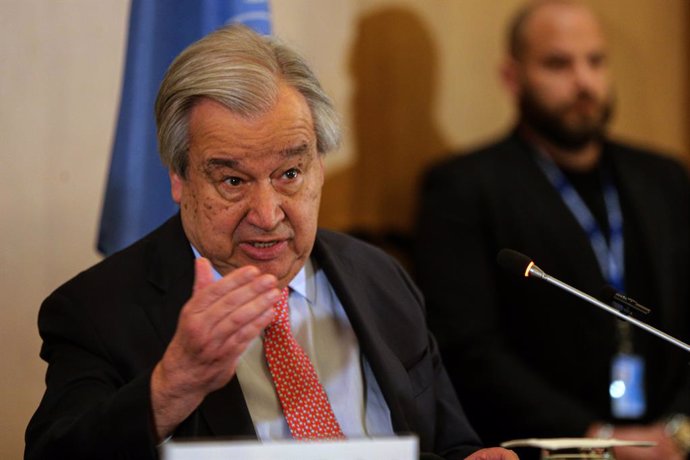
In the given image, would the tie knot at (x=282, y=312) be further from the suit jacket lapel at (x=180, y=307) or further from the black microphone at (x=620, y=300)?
the black microphone at (x=620, y=300)

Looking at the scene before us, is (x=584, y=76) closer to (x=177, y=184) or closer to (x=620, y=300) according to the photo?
(x=620, y=300)

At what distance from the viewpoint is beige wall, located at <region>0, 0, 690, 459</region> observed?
120 inches

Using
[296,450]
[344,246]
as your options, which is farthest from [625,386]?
[296,450]

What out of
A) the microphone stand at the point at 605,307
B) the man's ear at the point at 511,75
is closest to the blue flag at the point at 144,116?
the microphone stand at the point at 605,307

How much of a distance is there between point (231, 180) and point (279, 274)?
0.24 m

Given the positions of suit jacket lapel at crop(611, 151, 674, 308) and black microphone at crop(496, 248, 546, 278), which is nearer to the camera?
black microphone at crop(496, 248, 546, 278)

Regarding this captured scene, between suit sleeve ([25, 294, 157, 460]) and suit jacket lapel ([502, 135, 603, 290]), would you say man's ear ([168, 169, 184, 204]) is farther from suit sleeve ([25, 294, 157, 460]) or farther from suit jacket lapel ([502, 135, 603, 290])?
suit jacket lapel ([502, 135, 603, 290])

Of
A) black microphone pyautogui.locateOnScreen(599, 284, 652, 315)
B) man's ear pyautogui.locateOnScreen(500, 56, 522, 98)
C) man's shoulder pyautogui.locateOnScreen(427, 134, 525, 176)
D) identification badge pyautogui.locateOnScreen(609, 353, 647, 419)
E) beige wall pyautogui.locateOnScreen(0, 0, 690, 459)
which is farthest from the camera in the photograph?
man's ear pyautogui.locateOnScreen(500, 56, 522, 98)

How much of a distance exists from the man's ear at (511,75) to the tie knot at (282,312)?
2.35 m

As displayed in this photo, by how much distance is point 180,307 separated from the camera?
7.45 ft

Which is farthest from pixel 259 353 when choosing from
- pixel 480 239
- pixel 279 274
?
pixel 480 239

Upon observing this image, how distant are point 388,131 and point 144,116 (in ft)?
5.82

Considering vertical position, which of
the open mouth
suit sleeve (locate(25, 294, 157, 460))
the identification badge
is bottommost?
the identification badge

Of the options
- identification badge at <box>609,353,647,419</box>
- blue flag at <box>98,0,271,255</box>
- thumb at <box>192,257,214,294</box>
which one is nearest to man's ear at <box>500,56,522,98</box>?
identification badge at <box>609,353,647,419</box>
